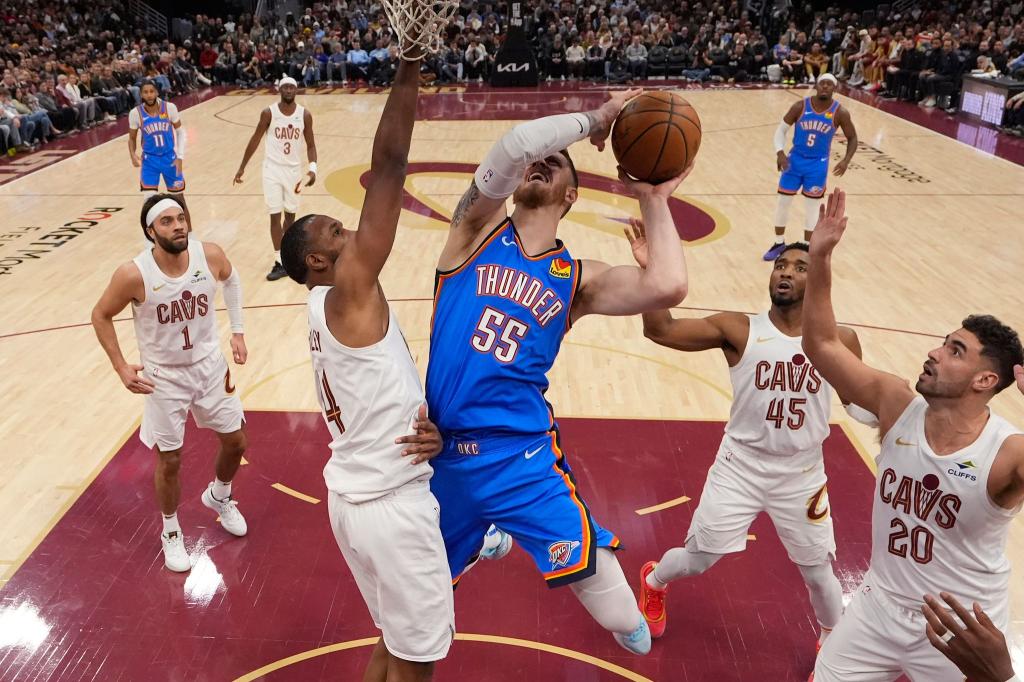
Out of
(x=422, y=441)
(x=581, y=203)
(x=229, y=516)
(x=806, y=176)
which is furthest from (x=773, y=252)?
(x=422, y=441)

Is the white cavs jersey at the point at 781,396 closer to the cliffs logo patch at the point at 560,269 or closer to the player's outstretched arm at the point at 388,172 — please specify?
the cliffs logo patch at the point at 560,269

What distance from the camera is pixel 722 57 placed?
24.7 metres

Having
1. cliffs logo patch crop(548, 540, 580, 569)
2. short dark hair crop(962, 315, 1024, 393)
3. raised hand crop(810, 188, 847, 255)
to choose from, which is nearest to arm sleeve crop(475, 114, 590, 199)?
raised hand crop(810, 188, 847, 255)

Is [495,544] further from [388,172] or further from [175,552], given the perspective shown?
[388,172]

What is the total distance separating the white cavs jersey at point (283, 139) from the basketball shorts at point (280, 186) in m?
0.06

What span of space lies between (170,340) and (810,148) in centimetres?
744

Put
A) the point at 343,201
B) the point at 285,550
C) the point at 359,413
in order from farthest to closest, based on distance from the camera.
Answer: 1. the point at 343,201
2. the point at 285,550
3. the point at 359,413

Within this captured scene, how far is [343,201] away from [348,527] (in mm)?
9447

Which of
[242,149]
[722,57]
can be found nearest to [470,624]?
[242,149]

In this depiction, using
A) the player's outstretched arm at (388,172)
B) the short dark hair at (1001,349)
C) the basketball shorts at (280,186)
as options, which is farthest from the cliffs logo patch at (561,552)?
the basketball shorts at (280,186)

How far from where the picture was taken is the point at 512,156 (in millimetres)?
3127

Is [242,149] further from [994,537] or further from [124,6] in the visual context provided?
[124,6]

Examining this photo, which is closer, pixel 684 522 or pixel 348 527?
pixel 348 527

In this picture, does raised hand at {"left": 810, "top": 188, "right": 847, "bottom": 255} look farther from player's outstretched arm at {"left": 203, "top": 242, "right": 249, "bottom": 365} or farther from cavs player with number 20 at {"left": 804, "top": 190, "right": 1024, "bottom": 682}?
player's outstretched arm at {"left": 203, "top": 242, "right": 249, "bottom": 365}
